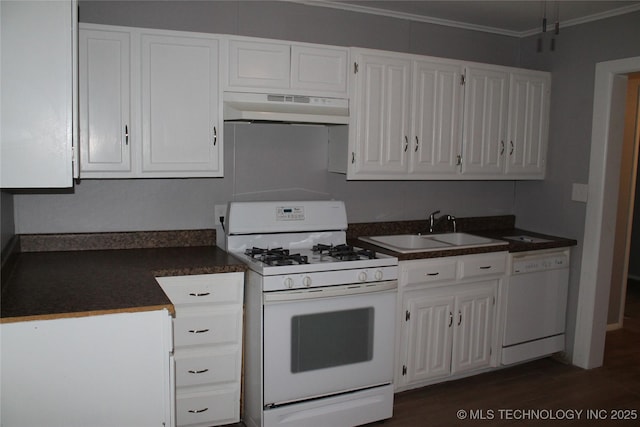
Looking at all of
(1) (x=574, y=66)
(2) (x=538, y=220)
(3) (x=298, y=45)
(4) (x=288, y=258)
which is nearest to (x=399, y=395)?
(4) (x=288, y=258)

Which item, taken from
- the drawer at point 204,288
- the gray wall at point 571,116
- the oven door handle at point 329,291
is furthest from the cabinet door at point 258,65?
the gray wall at point 571,116

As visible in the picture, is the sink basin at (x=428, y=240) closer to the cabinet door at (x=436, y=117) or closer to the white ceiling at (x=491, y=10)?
the cabinet door at (x=436, y=117)

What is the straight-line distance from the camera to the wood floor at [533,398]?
10.0 feet

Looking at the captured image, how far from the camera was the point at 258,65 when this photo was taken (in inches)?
118

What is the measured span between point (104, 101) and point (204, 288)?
107cm

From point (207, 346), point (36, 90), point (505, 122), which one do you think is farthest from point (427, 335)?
point (36, 90)

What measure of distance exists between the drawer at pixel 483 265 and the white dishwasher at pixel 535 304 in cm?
9

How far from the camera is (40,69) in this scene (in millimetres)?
1874

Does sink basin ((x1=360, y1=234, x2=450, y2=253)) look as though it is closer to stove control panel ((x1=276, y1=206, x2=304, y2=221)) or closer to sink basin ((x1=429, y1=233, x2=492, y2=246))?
sink basin ((x1=429, y1=233, x2=492, y2=246))

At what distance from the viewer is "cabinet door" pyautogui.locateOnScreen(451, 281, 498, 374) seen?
3398 mm

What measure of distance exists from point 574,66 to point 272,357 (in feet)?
9.65

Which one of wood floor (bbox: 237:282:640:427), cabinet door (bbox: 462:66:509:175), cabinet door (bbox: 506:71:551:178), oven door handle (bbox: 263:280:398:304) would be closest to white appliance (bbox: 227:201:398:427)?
oven door handle (bbox: 263:280:398:304)

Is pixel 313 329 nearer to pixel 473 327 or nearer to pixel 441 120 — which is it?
pixel 473 327

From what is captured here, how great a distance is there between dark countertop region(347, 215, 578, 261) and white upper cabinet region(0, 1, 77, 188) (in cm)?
188
